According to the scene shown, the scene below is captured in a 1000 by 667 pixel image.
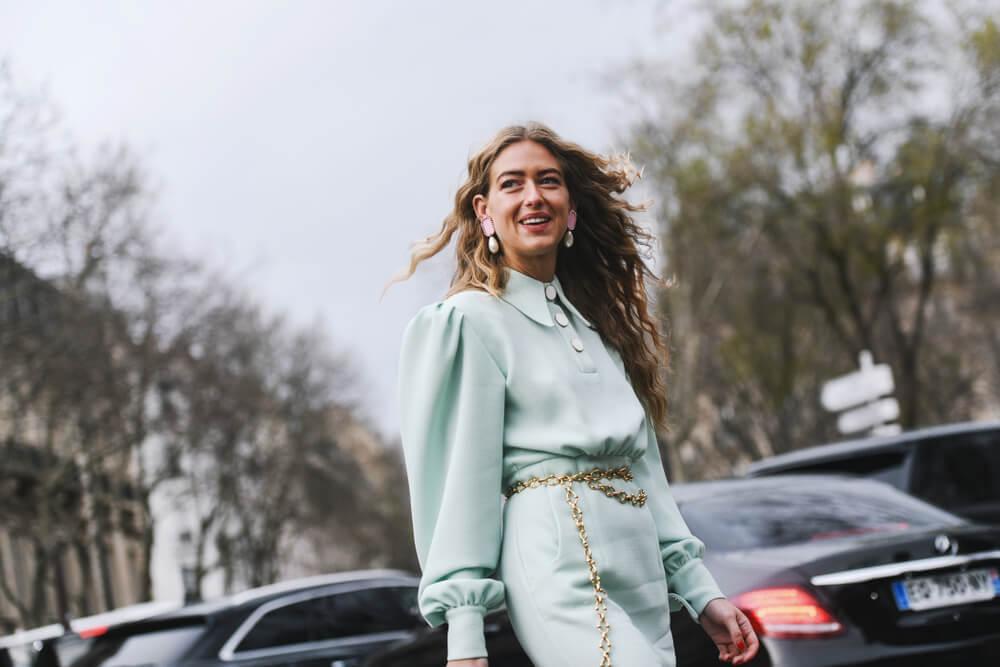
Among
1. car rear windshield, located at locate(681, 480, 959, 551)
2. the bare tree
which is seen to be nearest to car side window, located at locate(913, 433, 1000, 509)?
car rear windshield, located at locate(681, 480, 959, 551)

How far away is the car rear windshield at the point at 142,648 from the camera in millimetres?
8875

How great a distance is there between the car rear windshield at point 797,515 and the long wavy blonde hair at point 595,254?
304cm

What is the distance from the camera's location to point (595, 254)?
351cm

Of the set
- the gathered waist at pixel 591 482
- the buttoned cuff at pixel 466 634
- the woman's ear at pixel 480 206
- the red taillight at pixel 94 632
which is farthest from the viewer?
the red taillight at pixel 94 632

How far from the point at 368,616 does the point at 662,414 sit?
7104 millimetres

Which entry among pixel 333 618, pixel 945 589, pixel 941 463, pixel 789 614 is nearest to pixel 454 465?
pixel 789 614

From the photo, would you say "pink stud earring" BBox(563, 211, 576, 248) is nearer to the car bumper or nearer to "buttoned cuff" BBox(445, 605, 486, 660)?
"buttoned cuff" BBox(445, 605, 486, 660)

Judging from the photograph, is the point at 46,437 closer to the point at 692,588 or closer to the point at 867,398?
the point at 867,398

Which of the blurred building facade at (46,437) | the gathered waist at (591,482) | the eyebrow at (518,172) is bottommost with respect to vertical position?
the gathered waist at (591,482)

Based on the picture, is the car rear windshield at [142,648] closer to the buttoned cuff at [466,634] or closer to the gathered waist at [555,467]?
the gathered waist at [555,467]

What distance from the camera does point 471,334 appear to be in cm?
302

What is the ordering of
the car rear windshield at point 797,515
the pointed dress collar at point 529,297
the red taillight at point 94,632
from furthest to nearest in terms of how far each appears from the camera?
the red taillight at point 94,632, the car rear windshield at point 797,515, the pointed dress collar at point 529,297

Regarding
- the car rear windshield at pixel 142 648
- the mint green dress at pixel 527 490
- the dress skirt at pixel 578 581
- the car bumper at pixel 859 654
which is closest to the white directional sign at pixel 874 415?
the car rear windshield at pixel 142 648

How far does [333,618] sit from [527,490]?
7.33m
